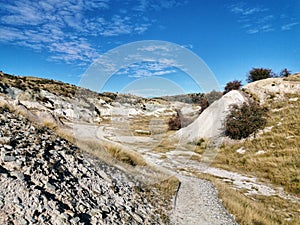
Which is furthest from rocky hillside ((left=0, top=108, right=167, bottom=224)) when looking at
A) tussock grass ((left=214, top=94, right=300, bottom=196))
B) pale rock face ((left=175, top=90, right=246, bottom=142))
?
pale rock face ((left=175, top=90, right=246, bottom=142))

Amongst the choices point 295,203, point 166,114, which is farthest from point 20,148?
point 166,114

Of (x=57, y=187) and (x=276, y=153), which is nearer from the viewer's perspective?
(x=57, y=187)

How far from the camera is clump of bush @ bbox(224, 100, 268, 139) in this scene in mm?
30842

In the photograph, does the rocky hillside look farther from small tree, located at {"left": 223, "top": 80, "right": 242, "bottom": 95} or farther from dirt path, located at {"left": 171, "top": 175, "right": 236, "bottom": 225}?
small tree, located at {"left": 223, "top": 80, "right": 242, "bottom": 95}

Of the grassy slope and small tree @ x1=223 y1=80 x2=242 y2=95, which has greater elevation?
small tree @ x1=223 y1=80 x2=242 y2=95

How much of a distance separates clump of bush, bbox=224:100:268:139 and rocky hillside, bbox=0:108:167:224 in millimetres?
23370

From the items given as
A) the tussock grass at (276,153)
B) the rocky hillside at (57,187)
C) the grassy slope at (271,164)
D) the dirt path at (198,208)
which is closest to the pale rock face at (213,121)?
the grassy slope at (271,164)

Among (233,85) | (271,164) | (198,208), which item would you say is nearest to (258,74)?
(233,85)

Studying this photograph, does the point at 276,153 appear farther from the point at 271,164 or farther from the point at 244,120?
the point at 244,120

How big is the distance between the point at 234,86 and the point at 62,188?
4386 cm

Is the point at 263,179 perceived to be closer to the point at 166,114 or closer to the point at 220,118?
the point at 220,118

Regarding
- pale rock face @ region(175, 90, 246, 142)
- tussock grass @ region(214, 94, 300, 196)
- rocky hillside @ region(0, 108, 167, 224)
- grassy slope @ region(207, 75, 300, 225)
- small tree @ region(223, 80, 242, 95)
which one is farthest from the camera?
small tree @ region(223, 80, 242, 95)

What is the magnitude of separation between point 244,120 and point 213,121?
5.83 metres

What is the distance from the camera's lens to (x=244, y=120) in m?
31.9
